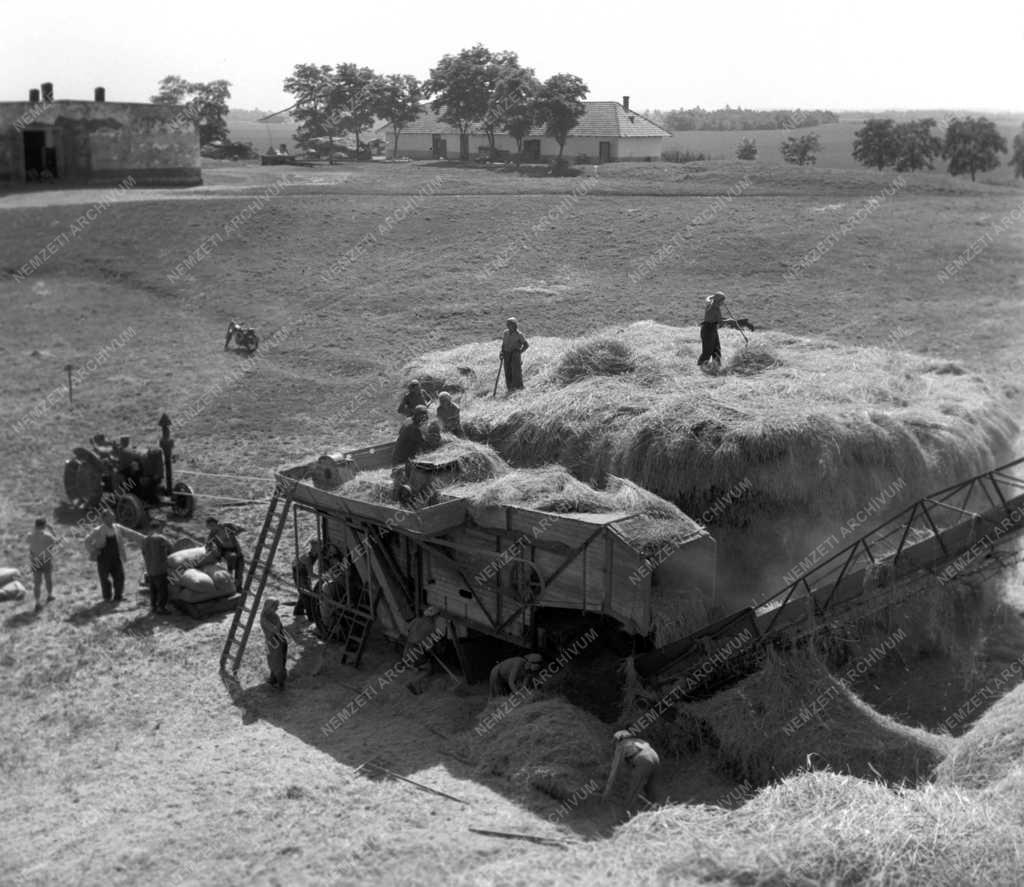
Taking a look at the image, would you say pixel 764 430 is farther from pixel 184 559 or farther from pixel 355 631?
pixel 184 559

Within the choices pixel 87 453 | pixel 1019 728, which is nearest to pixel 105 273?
pixel 87 453

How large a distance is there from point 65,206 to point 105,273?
20.3 ft

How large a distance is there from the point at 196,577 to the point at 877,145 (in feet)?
198

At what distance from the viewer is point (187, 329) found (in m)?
29.6

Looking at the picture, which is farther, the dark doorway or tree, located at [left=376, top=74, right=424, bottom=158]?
tree, located at [left=376, top=74, right=424, bottom=158]

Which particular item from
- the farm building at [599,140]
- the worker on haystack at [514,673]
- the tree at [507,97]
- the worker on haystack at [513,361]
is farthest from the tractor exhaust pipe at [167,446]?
the tree at [507,97]

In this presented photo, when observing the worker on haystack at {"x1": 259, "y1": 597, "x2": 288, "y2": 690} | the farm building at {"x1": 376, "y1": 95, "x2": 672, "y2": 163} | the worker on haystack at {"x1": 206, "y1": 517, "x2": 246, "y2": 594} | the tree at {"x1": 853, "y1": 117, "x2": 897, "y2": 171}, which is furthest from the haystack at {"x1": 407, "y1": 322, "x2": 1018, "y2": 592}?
the tree at {"x1": 853, "y1": 117, "x2": 897, "y2": 171}

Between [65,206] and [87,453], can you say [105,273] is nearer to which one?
[65,206]

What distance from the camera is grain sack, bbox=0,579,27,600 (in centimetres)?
1541

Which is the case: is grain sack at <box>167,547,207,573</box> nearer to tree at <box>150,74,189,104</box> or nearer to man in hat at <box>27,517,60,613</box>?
man in hat at <box>27,517,60,613</box>

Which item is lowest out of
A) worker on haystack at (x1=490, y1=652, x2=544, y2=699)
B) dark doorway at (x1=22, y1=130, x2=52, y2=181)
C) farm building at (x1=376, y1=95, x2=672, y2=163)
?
worker on haystack at (x1=490, y1=652, x2=544, y2=699)

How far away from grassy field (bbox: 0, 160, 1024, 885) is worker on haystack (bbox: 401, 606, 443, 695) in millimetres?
316

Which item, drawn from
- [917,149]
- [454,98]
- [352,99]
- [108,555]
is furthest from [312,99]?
[108,555]

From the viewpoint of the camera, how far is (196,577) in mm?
14984
